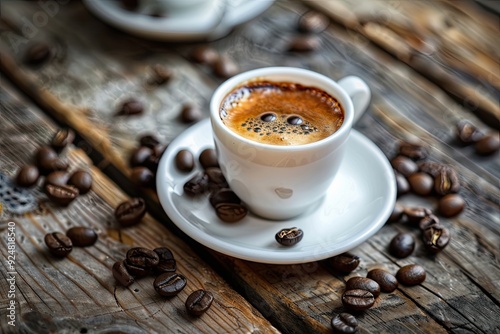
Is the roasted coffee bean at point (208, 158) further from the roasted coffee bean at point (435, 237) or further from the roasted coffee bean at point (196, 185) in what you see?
the roasted coffee bean at point (435, 237)

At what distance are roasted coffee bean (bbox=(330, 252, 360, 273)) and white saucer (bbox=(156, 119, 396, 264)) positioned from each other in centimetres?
5

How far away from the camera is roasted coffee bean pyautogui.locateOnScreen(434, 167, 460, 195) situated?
1.71m

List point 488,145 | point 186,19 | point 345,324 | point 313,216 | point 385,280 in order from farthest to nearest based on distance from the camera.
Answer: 1. point 186,19
2. point 488,145
3. point 313,216
4. point 385,280
5. point 345,324

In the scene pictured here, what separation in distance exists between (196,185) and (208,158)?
0.41ft

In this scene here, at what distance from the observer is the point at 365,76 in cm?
216

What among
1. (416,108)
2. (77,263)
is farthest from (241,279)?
(416,108)

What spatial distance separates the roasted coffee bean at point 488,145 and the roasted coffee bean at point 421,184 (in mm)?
220

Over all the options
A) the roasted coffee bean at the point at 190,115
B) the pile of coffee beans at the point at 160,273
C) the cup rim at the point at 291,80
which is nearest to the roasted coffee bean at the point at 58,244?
the pile of coffee beans at the point at 160,273

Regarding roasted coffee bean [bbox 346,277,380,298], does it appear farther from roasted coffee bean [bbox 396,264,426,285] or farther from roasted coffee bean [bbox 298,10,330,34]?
roasted coffee bean [bbox 298,10,330,34]

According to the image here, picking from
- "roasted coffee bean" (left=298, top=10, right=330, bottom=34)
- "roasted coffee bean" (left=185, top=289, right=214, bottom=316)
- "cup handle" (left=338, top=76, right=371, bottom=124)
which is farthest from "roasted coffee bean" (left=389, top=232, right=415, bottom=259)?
"roasted coffee bean" (left=298, top=10, right=330, bottom=34)

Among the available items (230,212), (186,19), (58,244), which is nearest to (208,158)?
(230,212)

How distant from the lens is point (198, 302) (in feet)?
4.52

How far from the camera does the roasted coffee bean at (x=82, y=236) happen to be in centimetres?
153

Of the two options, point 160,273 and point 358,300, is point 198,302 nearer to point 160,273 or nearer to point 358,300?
point 160,273
